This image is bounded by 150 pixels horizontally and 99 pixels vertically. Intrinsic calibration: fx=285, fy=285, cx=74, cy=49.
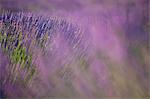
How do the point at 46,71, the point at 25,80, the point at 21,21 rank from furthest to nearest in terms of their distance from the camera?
the point at 21,21, the point at 46,71, the point at 25,80

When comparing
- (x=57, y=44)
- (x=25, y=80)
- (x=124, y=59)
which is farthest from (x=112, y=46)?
(x=25, y=80)

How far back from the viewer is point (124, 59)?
2.34 metres

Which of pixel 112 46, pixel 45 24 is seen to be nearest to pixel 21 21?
pixel 45 24

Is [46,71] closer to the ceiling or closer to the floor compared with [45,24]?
closer to the floor

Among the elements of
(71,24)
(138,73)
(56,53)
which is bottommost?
(138,73)

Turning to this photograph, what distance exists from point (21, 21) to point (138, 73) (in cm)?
140

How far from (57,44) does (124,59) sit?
60 cm

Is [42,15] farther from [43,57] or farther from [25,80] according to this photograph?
[25,80]

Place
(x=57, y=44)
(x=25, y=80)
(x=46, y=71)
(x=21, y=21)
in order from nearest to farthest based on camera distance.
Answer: (x=25, y=80), (x=46, y=71), (x=57, y=44), (x=21, y=21)

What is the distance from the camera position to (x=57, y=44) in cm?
251

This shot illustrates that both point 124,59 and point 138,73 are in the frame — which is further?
point 124,59

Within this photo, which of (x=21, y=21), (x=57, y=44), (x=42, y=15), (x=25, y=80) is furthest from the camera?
(x=42, y=15)

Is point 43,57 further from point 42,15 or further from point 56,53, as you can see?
point 42,15

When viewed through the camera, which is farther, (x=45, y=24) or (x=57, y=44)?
(x=45, y=24)
